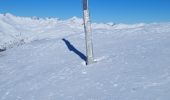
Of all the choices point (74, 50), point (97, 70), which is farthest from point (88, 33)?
point (74, 50)

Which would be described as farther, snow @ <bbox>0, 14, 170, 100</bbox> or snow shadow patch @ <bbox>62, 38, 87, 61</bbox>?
snow shadow patch @ <bbox>62, 38, 87, 61</bbox>

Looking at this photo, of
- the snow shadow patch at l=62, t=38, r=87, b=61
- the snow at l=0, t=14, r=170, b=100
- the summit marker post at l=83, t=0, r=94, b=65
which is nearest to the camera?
the snow at l=0, t=14, r=170, b=100

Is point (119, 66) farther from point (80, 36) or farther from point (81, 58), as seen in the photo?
point (80, 36)

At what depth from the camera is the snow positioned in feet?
43.8

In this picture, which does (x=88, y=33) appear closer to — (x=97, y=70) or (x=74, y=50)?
(x=97, y=70)

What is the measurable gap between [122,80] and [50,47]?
33.7 feet

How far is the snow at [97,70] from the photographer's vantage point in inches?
525

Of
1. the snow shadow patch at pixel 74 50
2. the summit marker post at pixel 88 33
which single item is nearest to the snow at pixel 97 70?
the snow shadow patch at pixel 74 50

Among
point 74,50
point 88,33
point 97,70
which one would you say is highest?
point 88,33

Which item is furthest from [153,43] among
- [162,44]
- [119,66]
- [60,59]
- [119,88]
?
[119,88]

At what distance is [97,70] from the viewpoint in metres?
16.5

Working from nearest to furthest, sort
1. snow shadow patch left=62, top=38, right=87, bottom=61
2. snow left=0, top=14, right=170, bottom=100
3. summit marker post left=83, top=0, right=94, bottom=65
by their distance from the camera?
snow left=0, top=14, right=170, bottom=100, summit marker post left=83, top=0, right=94, bottom=65, snow shadow patch left=62, top=38, right=87, bottom=61

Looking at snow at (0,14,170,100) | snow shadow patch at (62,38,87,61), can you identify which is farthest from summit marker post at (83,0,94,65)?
snow shadow patch at (62,38,87,61)

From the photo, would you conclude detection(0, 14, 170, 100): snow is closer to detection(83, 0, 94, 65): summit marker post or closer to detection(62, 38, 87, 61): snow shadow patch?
detection(62, 38, 87, 61): snow shadow patch
